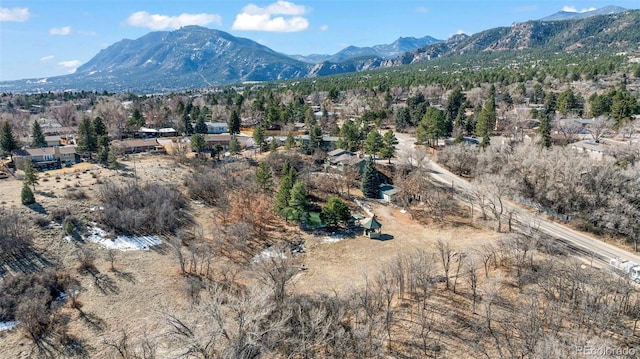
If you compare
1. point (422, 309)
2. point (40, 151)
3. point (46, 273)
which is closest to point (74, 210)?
point (46, 273)

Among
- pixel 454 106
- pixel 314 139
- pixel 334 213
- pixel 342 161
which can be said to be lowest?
pixel 334 213

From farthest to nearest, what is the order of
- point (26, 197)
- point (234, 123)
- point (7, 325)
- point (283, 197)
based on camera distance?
point (234, 123) < point (283, 197) < point (26, 197) < point (7, 325)

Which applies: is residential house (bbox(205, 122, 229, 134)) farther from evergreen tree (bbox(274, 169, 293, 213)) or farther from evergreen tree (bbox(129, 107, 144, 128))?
evergreen tree (bbox(274, 169, 293, 213))

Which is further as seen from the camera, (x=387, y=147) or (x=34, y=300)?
(x=387, y=147)

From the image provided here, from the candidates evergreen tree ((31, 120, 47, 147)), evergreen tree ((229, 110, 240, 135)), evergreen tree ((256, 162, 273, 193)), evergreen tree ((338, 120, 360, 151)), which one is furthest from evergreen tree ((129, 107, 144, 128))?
evergreen tree ((338, 120, 360, 151))

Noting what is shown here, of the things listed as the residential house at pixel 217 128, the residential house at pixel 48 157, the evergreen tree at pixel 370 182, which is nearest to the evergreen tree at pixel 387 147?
the evergreen tree at pixel 370 182

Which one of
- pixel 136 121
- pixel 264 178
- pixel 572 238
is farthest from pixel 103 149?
pixel 572 238

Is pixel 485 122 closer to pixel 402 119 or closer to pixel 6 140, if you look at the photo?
pixel 402 119

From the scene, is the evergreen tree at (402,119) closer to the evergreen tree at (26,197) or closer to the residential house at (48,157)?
the residential house at (48,157)
